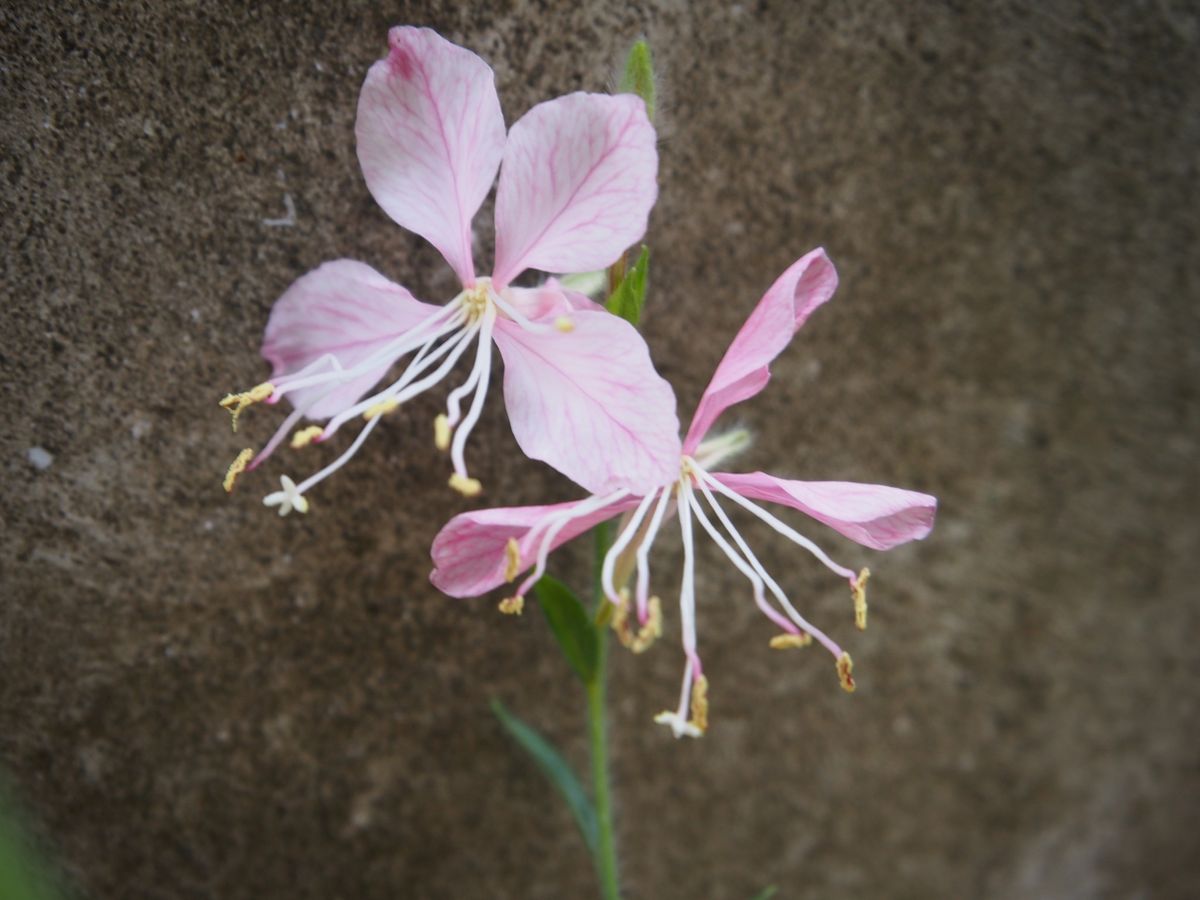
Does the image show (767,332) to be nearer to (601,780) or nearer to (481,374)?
(481,374)

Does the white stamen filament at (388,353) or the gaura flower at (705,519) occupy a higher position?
the white stamen filament at (388,353)

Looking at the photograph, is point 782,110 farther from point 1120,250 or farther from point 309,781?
point 309,781

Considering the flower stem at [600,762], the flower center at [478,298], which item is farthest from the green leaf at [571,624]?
the flower center at [478,298]

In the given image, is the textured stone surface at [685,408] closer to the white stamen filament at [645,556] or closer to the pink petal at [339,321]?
the pink petal at [339,321]

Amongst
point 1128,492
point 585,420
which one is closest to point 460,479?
point 585,420

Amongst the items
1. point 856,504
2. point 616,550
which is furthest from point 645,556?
point 856,504

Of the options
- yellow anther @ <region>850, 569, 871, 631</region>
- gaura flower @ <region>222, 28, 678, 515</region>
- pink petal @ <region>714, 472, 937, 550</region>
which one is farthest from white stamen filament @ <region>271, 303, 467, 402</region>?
yellow anther @ <region>850, 569, 871, 631</region>
